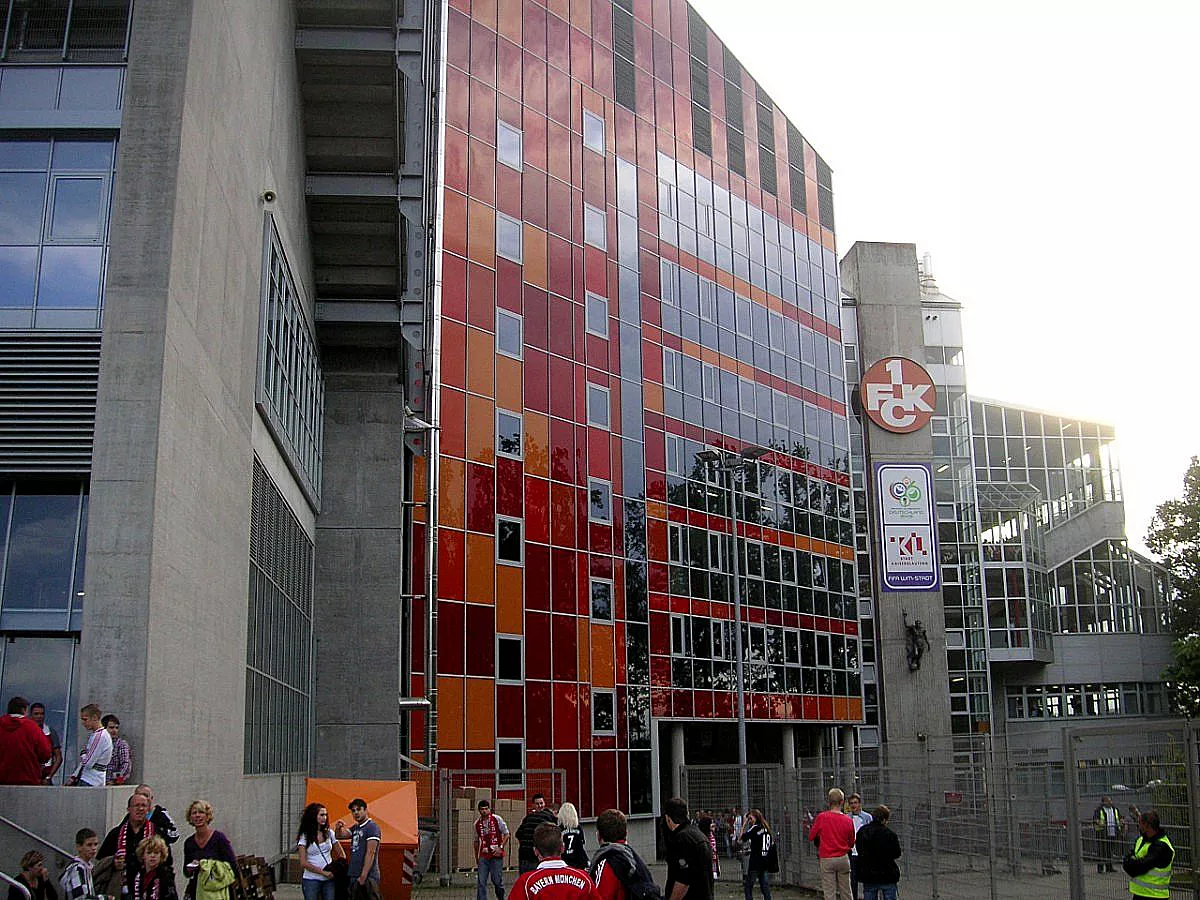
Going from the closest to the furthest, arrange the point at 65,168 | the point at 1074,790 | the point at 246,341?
the point at 65,168
the point at 1074,790
the point at 246,341

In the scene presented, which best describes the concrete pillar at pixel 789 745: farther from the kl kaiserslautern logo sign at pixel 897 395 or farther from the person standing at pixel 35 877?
the person standing at pixel 35 877

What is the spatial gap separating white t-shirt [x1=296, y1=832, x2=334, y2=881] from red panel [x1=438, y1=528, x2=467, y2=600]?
836 inches

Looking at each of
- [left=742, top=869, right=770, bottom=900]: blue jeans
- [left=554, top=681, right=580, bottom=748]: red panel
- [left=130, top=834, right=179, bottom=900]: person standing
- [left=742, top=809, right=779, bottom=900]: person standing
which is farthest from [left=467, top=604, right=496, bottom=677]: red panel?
[left=130, top=834, right=179, bottom=900]: person standing

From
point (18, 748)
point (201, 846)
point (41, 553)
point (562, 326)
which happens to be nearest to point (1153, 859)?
point (201, 846)

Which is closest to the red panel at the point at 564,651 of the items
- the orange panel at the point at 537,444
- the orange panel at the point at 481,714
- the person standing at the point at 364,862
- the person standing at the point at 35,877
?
the orange panel at the point at 481,714

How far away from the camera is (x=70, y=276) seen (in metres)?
14.2

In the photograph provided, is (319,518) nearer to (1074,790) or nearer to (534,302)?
(534,302)

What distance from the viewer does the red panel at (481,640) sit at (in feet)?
117

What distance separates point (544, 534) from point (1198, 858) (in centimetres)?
2766

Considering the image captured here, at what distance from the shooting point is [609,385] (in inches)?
1683

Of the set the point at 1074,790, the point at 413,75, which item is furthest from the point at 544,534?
the point at 1074,790

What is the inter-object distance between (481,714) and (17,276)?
23.4 metres

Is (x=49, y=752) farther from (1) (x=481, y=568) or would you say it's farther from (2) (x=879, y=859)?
(1) (x=481, y=568)

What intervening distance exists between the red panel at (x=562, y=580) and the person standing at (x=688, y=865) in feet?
93.9
